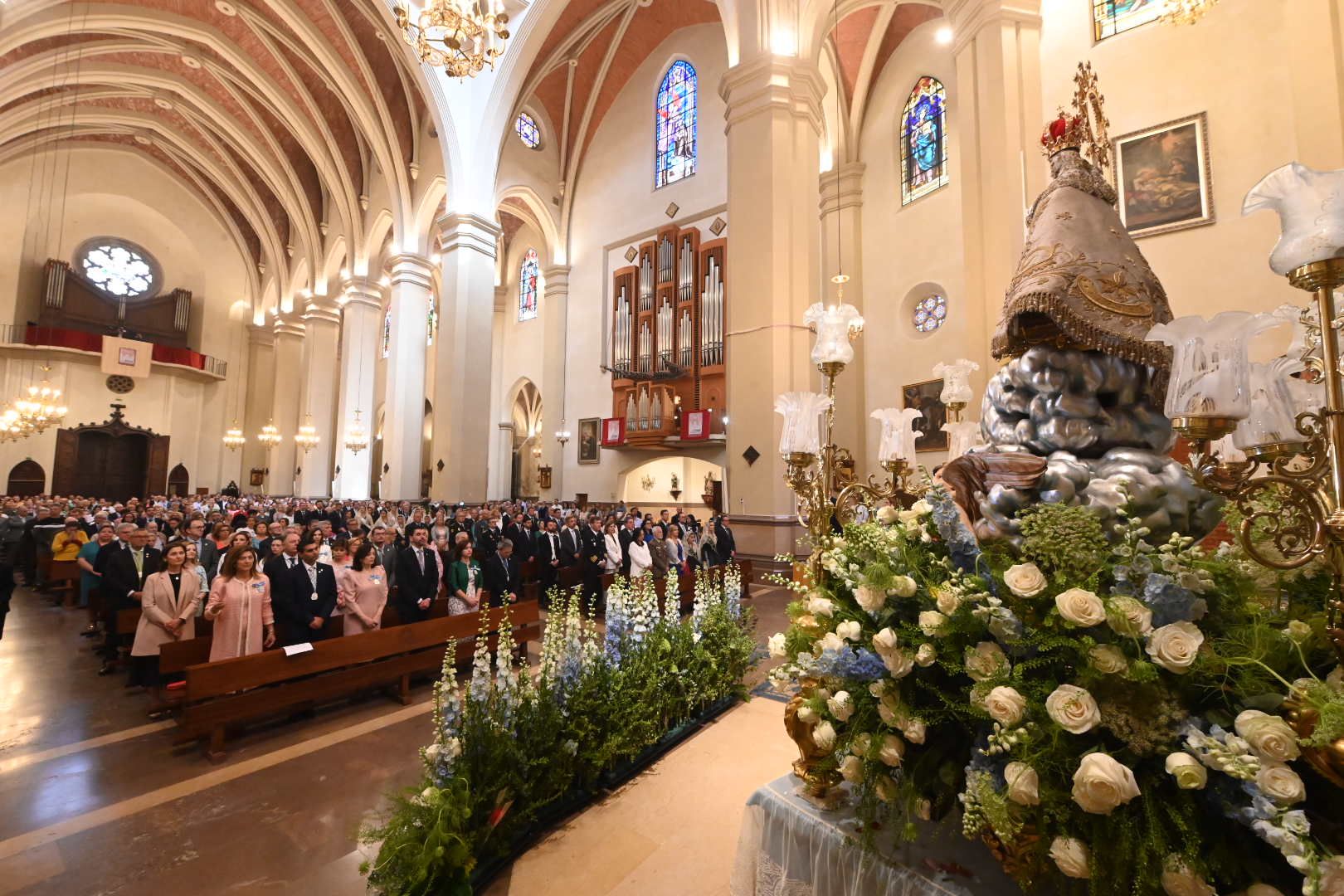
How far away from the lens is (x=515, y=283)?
23156 millimetres

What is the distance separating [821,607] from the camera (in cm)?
173

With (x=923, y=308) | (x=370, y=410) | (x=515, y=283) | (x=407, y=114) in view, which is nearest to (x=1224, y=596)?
(x=923, y=308)

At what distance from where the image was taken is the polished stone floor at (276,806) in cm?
239

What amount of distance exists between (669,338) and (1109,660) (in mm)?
15945

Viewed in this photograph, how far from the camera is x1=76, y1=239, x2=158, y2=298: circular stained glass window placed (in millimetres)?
21906

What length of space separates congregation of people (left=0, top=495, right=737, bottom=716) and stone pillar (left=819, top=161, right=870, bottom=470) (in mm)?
4648

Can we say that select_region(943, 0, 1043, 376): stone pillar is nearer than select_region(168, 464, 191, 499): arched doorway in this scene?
Yes

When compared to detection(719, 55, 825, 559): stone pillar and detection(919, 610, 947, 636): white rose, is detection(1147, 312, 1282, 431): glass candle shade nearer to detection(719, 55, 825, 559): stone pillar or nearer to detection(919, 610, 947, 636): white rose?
detection(919, 610, 947, 636): white rose

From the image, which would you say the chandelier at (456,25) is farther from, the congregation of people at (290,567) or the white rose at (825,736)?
the white rose at (825,736)

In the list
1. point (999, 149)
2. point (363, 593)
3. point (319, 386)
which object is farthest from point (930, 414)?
point (319, 386)

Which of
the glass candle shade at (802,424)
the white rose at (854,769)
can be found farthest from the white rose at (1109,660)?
the glass candle shade at (802,424)

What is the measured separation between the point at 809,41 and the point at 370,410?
17.4m

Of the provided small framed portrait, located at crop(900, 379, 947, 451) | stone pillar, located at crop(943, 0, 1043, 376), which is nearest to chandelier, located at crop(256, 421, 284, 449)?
small framed portrait, located at crop(900, 379, 947, 451)

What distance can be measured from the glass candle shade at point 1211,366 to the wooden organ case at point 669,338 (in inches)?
556
